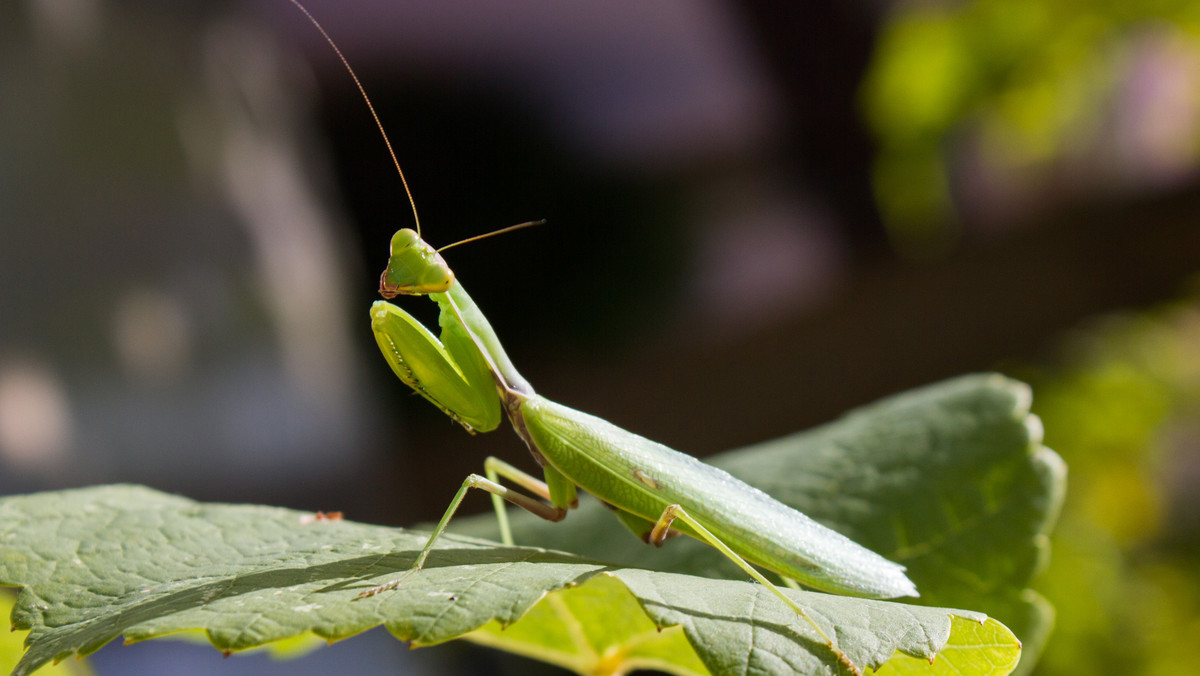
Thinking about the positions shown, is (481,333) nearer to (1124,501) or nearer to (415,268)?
(415,268)

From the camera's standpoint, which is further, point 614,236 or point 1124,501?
point 614,236

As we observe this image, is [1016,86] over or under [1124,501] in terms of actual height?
over

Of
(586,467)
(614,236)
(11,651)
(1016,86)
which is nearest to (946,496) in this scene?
(586,467)

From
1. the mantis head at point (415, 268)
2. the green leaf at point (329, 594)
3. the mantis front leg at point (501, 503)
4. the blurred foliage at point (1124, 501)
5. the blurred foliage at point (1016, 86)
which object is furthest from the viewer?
the blurred foliage at point (1124, 501)

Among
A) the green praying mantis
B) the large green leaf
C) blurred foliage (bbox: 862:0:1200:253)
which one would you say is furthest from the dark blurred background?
the green praying mantis

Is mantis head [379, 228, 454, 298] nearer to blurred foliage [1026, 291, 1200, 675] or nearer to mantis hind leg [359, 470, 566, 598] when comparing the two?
mantis hind leg [359, 470, 566, 598]

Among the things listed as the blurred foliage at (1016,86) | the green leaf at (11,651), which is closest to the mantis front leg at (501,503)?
the green leaf at (11,651)

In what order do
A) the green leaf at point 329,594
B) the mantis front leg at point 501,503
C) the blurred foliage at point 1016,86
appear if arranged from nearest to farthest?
1. the green leaf at point 329,594
2. the mantis front leg at point 501,503
3. the blurred foliage at point 1016,86

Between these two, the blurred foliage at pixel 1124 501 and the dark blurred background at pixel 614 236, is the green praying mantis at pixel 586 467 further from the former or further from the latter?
the blurred foliage at pixel 1124 501

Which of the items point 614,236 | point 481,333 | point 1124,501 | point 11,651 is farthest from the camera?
point 614,236
